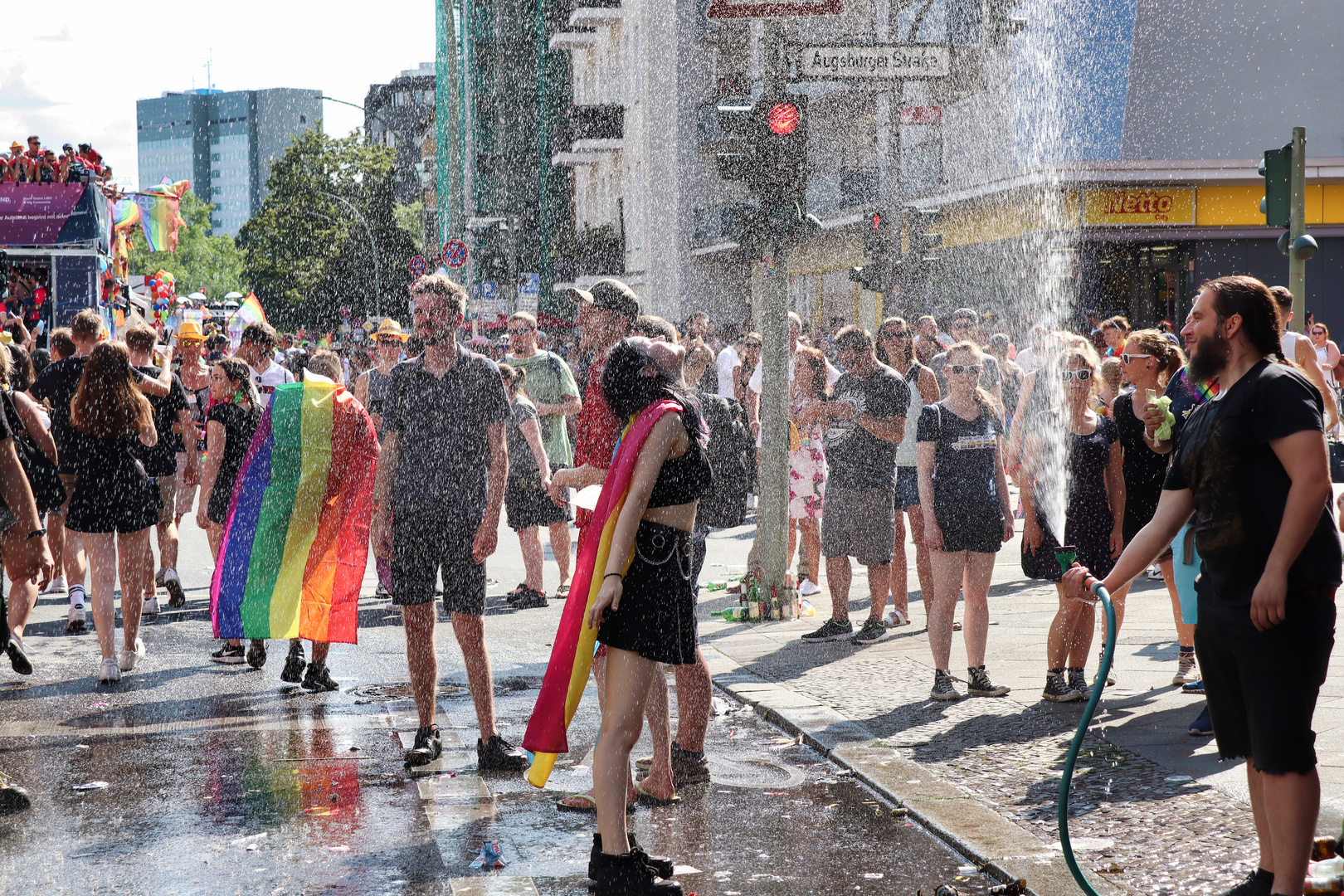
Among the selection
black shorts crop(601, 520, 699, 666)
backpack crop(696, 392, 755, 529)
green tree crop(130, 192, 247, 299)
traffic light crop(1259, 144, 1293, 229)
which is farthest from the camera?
green tree crop(130, 192, 247, 299)

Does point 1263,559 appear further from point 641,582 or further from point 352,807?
point 352,807

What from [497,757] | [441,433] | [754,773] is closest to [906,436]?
A: [754,773]

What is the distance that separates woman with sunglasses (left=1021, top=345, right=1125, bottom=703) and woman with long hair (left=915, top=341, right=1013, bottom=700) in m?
0.20

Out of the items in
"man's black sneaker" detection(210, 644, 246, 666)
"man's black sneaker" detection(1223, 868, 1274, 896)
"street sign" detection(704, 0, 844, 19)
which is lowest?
"man's black sneaker" detection(210, 644, 246, 666)

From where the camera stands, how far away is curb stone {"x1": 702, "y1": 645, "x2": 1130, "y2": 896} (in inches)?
178

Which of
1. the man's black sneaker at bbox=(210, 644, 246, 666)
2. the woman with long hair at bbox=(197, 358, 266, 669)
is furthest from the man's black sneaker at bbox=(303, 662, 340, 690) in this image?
the man's black sneaker at bbox=(210, 644, 246, 666)

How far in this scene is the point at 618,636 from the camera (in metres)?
4.57

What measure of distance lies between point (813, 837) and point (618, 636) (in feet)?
3.60

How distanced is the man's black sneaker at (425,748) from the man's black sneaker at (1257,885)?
3.24 m

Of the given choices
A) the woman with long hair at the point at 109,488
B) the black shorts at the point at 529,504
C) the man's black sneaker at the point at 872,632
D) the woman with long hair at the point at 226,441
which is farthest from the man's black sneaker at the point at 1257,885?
the black shorts at the point at 529,504

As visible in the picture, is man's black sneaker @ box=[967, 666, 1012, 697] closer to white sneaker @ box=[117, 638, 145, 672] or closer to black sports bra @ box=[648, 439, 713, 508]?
black sports bra @ box=[648, 439, 713, 508]

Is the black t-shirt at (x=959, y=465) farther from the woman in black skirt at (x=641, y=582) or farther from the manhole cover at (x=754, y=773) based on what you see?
the woman in black skirt at (x=641, y=582)

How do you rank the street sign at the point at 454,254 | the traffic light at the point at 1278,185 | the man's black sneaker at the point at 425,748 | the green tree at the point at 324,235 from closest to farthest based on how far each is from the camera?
the man's black sneaker at the point at 425,748
the traffic light at the point at 1278,185
the street sign at the point at 454,254
the green tree at the point at 324,235

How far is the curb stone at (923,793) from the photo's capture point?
4.52 meters
